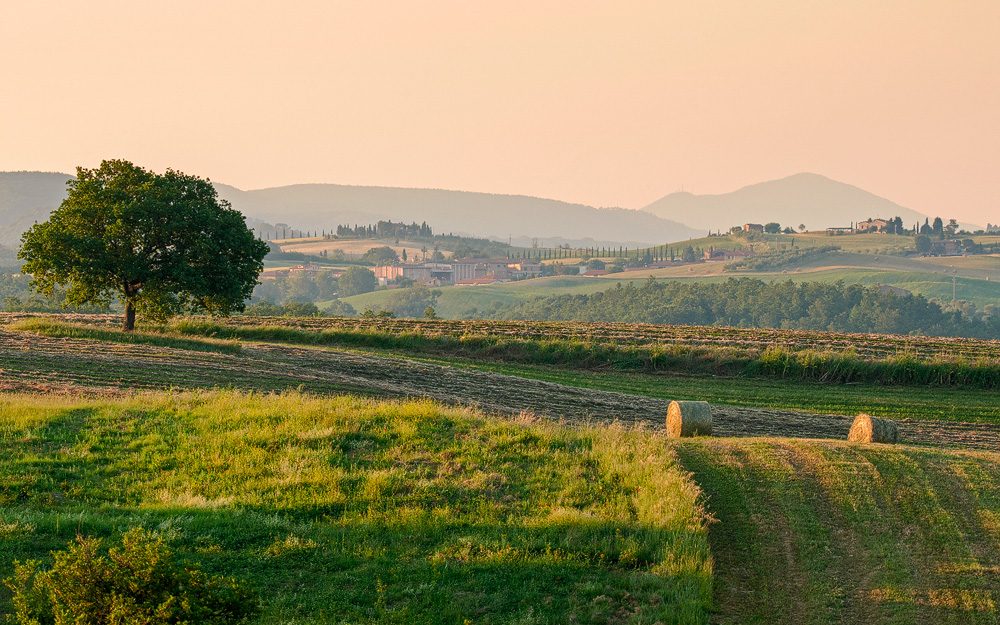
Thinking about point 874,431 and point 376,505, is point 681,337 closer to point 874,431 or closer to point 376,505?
point 874,431

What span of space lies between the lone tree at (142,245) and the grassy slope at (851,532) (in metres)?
26.5

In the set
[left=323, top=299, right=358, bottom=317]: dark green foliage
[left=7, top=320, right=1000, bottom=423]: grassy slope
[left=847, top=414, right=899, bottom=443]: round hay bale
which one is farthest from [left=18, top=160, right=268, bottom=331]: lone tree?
[left=323, top=299, right=358, bottom=317]: dark green foliage

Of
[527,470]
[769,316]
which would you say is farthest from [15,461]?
[769,316]

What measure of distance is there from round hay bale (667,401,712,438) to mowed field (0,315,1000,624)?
5.97 ft

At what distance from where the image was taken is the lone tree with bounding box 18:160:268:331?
33.8m

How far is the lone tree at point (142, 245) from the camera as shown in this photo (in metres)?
33.8

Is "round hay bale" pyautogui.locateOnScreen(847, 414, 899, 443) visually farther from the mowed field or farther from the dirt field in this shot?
the mowed field

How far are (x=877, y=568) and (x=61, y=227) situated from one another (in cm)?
3439

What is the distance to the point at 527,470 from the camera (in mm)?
15695

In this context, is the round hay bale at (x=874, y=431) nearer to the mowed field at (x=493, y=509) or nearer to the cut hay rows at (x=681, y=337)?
the mowed field at (x=493, y=509)

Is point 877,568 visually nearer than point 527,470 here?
Yes

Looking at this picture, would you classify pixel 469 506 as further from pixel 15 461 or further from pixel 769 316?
pixel 769 316

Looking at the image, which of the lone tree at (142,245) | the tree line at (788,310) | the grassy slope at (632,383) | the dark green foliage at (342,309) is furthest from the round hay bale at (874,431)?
the dark green foliage at (342,309)

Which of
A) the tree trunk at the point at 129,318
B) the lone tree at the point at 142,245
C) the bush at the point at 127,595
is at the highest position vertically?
the lone tree at the point at 142,245
